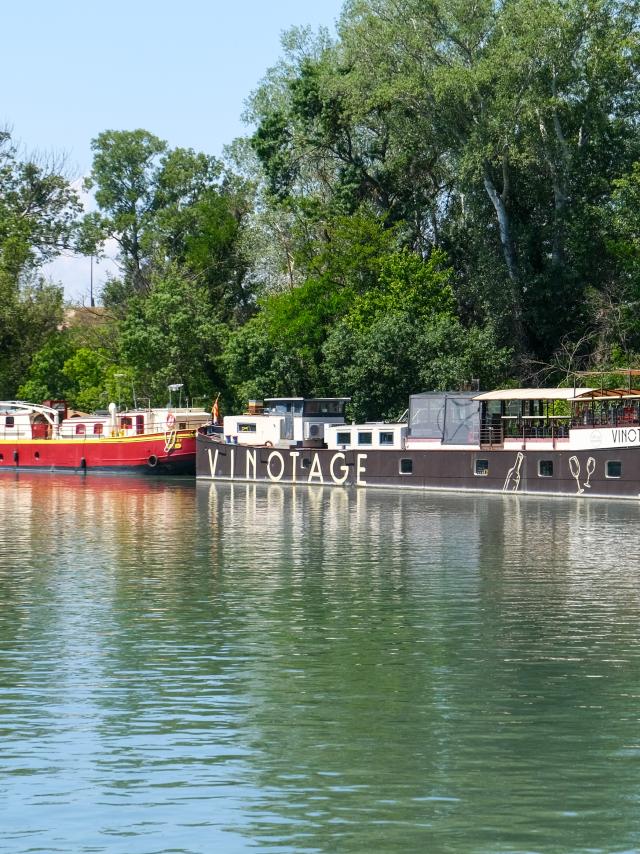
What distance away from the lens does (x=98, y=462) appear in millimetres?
87062

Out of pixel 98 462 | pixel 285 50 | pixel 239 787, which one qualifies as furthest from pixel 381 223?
pixel 239 787

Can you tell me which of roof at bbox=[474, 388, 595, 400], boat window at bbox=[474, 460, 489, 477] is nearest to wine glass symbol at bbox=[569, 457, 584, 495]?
roof at bbox=[474, 388, 595, 400]

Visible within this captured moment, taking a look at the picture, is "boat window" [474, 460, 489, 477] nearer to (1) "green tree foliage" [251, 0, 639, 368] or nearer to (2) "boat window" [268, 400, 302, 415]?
(2) "boat window" [268, 400, 302, 415]

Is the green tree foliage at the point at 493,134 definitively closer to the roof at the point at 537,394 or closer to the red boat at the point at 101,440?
the roof at the point at 537,394

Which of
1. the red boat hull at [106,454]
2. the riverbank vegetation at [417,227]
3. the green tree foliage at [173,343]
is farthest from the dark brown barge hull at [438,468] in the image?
the green tree foliage at [173,343]

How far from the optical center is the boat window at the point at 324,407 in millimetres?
78062

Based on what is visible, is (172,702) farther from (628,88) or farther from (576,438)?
(628,88)

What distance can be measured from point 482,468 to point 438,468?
8.82 ft

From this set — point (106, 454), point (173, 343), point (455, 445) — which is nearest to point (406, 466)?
point (455, 445)

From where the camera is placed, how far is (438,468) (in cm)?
6969

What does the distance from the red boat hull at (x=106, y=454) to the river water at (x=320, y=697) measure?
126 feet

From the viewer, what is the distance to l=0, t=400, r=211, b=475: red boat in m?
84.1

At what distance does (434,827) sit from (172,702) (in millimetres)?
7189

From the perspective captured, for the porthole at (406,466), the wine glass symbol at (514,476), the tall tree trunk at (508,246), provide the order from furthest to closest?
the tall tree trunk at (508,246)
the porthole at (406,466)
the wine glass symbol at (514,476)
